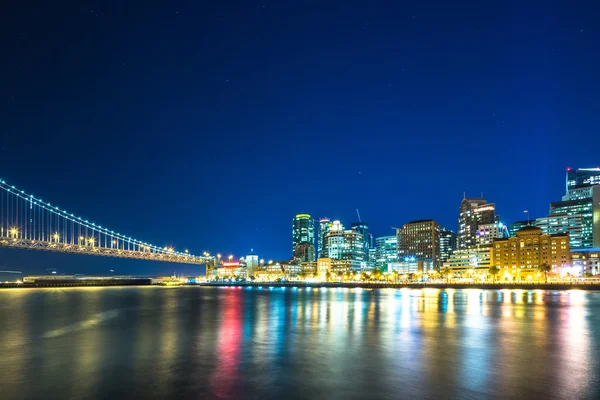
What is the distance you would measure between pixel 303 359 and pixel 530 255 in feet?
457

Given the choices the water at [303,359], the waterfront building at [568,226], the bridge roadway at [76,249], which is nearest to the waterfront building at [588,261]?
the waterfront building at [568,226]

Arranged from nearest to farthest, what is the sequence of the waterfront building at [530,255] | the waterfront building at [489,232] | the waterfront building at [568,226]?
the waterfront building at [530,255], the waterfront building at [568,226], the waterfront building at [489,232]

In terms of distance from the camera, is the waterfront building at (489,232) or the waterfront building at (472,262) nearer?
the waterfront building at (472,262)

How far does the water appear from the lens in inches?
639

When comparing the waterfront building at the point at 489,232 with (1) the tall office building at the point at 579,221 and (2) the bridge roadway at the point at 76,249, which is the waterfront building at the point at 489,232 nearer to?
(1) the tall office building at the point at 579,221

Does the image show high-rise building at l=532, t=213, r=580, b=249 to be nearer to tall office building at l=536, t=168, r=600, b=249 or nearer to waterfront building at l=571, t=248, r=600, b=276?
tall office building at l=536, t=168, r=600, b=249

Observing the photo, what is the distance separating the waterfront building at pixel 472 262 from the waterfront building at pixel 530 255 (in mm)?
7141

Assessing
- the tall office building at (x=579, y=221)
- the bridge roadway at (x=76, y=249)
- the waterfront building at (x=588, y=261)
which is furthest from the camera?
the tall office building at (x=579, y=221)

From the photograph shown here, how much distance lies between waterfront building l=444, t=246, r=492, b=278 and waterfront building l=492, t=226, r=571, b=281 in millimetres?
7141

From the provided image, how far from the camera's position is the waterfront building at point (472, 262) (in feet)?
524

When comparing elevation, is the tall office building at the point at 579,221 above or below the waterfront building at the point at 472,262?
above

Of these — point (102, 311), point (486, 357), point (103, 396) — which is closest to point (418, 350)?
point (486, 357)

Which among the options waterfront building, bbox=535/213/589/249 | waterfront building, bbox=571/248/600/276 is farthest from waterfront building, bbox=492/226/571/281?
waterfront building, bbox=535/213/589/249

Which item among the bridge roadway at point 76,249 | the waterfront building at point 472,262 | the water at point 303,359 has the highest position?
the bridge roadway at point 76,249
